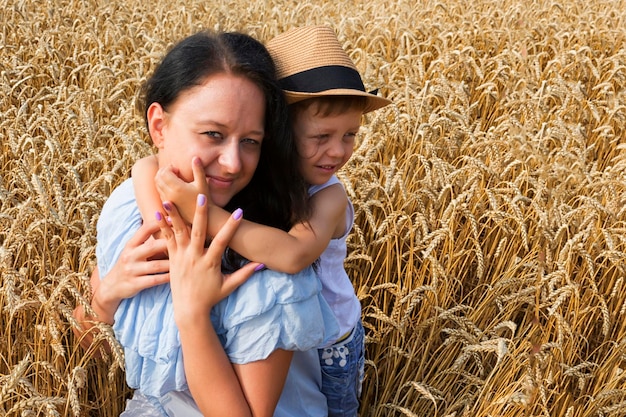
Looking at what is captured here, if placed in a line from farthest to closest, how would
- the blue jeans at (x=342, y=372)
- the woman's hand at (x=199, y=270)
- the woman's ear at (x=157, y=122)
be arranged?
the blue jeans at (x=342, y=372)
the woman's ear at (x=157, y=122)
the woman's hand at (x=199, y=270)

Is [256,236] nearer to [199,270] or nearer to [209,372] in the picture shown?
[199,270]

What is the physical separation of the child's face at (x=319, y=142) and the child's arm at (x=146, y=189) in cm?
35

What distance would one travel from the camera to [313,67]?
1.61 m

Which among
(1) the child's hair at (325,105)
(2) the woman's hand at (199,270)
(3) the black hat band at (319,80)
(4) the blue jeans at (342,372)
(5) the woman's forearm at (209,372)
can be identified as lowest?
(4) the blue jeans at (342,372)

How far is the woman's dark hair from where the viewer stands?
138 centimetres

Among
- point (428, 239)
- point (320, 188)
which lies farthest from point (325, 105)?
point (428, 239)

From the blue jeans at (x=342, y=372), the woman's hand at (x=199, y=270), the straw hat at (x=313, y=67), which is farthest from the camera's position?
the blue jeans at (x=342, y=372)

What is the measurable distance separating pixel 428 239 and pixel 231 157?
1198 millimetres

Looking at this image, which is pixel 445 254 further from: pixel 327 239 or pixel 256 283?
pixel 256 283

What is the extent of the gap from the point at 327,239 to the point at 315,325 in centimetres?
21

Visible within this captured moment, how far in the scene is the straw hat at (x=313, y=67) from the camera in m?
1.58

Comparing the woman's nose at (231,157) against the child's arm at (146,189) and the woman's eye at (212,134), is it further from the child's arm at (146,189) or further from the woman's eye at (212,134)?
the child's arm at (146,189)

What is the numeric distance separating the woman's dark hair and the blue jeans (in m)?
0.45

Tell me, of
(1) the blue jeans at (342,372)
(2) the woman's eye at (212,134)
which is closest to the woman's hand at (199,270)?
(2) the woman's eye at (212,134)
